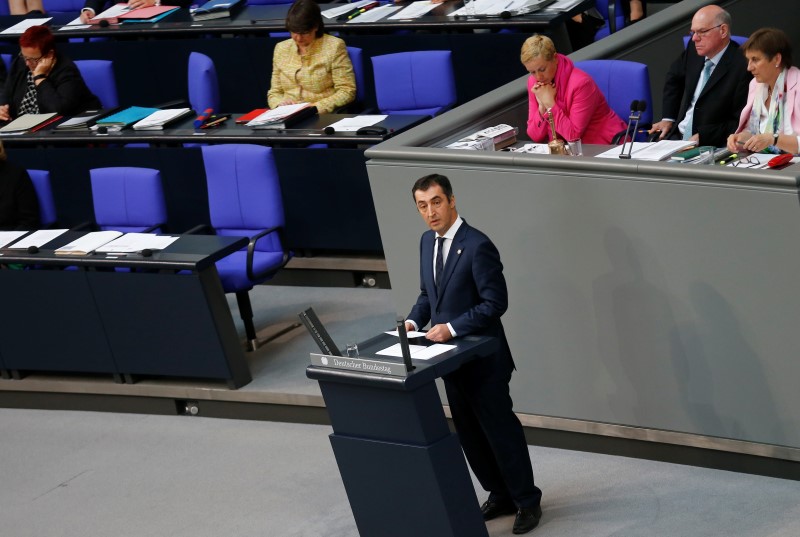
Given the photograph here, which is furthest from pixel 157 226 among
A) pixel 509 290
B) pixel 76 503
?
pixel 509 290

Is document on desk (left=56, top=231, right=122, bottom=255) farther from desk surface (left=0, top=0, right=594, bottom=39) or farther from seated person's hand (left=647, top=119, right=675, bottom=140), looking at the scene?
seated person's hand (left=647, top=119, right=675, bottom=140)

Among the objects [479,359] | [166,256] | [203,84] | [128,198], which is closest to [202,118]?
[203,84]

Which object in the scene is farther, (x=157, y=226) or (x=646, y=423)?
(x=157, y=226)

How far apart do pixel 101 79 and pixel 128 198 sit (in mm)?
1646

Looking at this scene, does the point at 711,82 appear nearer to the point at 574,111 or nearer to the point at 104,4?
the point at 574,111

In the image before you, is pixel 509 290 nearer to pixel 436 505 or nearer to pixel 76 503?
pixel 436 505

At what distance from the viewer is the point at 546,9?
27.3ft

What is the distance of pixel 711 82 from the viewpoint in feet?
20.3

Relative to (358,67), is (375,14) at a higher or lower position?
higher

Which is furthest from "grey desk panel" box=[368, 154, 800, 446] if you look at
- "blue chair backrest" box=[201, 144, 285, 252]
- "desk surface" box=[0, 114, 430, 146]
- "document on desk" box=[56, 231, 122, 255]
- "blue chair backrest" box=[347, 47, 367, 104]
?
"blue chair backrest" box=[347, 47, 367, 104]

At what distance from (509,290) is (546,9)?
116 inches

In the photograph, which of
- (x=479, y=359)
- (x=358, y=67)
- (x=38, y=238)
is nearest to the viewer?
(x=479, y=359)

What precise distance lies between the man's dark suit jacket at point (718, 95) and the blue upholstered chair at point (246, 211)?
2.20 m

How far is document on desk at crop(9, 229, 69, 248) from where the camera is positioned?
7.36 metres
